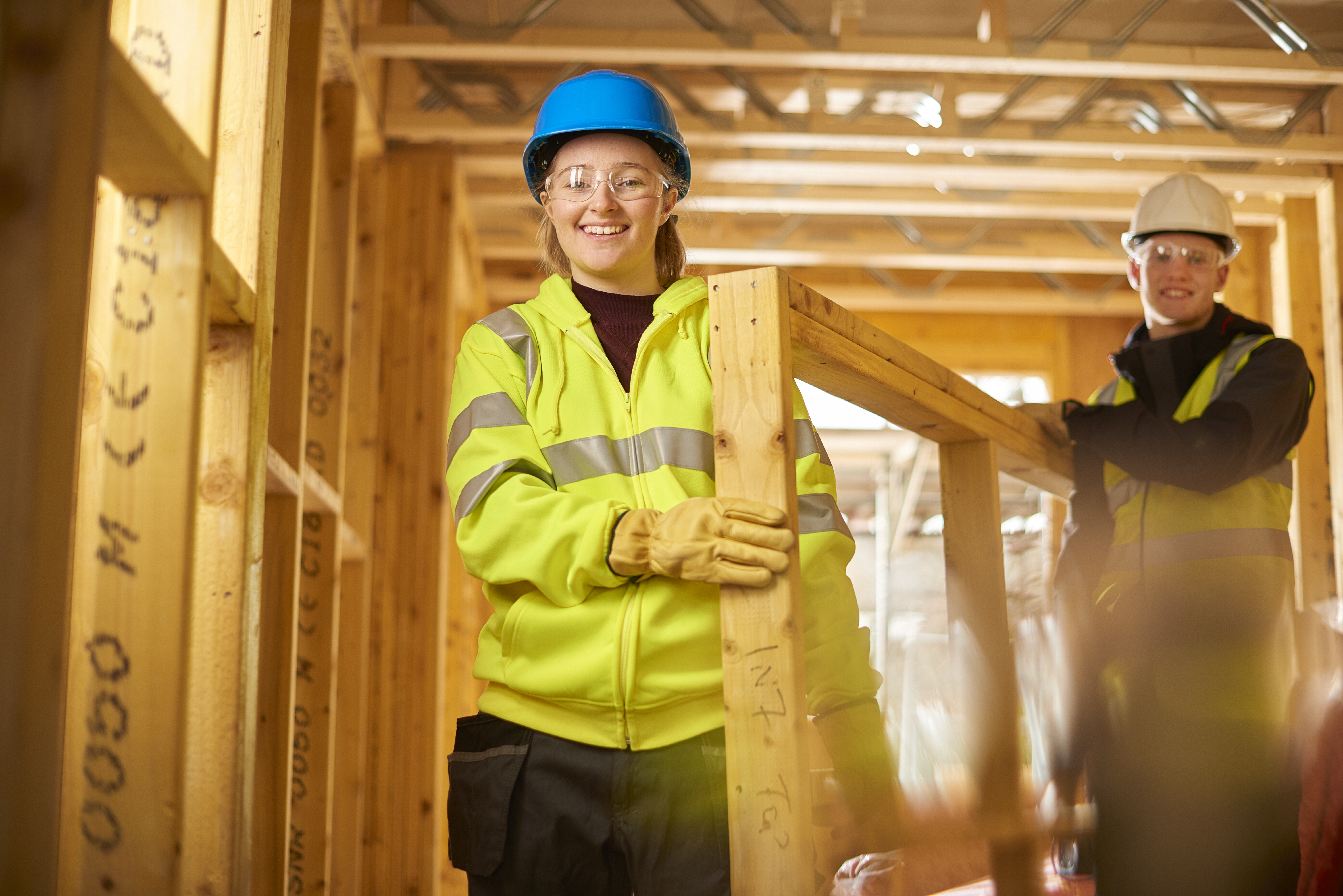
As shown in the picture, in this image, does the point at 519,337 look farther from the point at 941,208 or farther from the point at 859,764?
the point at 941,208

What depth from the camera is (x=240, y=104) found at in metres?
1.85

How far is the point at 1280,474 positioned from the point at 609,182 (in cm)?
195

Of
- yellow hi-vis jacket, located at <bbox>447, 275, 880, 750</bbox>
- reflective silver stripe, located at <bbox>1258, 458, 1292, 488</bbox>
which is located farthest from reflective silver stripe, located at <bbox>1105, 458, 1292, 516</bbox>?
yellow hi-vis jacket, located at <bbox>447, 275, 880, 750</bbox>

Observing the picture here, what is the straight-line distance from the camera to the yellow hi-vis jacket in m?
1.60

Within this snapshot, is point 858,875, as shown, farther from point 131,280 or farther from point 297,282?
point 297,282

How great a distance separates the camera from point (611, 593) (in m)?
1.64

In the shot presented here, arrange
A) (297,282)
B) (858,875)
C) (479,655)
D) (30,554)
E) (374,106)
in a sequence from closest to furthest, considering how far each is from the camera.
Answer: (30,554) < (479,655) < (858,875) < (297,282) < (374,106)

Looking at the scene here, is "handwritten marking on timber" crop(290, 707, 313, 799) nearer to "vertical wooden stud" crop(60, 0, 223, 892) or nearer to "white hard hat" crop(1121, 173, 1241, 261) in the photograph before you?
"vertical wooden stud" crop(60, 0, 223, 892)

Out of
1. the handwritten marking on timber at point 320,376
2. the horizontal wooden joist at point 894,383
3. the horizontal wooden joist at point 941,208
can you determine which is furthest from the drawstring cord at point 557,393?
the horizontal wooden joist at point 941,208

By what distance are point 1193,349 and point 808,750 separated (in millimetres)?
2019

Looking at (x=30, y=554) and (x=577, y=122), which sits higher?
(x=577, y=122)

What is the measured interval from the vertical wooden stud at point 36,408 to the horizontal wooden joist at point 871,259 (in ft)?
16.9

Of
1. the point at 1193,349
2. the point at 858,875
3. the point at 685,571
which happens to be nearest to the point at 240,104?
the point at 685,571

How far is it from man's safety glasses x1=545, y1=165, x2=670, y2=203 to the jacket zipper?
222mm
